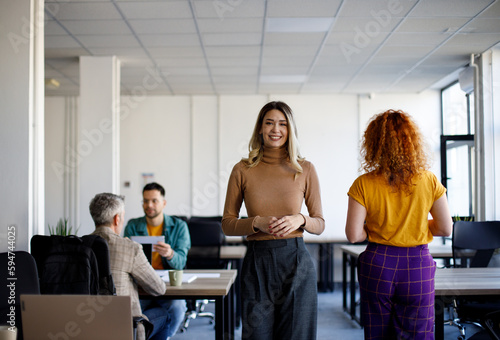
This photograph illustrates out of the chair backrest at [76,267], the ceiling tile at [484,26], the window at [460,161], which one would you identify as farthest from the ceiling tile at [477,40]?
the chair backrest at [76,267]

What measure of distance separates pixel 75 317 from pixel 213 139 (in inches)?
262

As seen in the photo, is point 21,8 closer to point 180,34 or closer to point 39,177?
point 39,177

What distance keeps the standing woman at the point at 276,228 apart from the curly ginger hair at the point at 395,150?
298 mm

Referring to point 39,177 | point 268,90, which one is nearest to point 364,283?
point 39,177

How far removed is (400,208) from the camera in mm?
1955

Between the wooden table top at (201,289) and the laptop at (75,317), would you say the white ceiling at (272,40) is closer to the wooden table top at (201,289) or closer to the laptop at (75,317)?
the wooden table top at (201,289)

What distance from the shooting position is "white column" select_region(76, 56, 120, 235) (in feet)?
19.3

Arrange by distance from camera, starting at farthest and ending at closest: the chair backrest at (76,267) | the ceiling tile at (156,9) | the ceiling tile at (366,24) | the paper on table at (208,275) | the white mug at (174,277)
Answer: the ceiling tile at (366,24)
the ceiling tile at (156,9)
the paper on table at (208,275)
the white mug at (174,277)
the chair backrest at (76,267)

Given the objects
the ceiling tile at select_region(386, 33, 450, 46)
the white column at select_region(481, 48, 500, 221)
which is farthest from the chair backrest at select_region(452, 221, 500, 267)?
the ceiling tile at select_region(386, 33, 450, 46)

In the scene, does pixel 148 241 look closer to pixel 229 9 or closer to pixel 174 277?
pixel 174 277

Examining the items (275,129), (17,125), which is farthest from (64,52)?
(275,129)

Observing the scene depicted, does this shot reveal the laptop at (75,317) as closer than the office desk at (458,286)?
Yes

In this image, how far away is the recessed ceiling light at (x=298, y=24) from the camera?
4781 millimetres

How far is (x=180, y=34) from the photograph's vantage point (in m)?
5.16
